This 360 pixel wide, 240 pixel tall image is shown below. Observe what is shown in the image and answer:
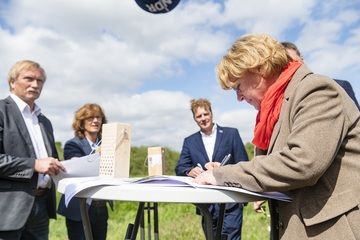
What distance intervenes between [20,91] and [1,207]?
765 mm

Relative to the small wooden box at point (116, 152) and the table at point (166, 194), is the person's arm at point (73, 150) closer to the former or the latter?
the small wooden box at point (116, 152)

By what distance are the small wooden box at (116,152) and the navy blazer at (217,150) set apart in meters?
2.03

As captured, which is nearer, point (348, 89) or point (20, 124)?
point (348, 89)

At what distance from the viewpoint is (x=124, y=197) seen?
1280 millimetres

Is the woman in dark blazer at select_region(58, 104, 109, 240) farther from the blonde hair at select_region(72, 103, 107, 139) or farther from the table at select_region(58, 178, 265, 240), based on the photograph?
the table at select_region(58, 178, 265, 240)

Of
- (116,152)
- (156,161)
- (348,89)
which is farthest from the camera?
(156,161)

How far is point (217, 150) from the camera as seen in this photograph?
405cm

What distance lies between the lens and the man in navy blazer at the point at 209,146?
396 centimetres

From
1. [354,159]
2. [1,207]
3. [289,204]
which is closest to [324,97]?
[354,159]

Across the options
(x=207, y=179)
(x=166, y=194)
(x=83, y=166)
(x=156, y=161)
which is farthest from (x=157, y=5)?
(x=166, y=194)

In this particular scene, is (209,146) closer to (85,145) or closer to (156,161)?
(85,145)

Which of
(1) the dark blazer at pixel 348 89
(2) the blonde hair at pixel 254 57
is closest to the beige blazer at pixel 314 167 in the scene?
(2) the blonde hair at pixel 254 57

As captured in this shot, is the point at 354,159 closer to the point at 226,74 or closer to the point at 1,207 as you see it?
the point at 226,74

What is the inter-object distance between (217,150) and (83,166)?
197 cm
